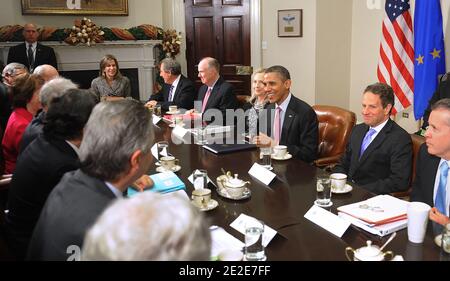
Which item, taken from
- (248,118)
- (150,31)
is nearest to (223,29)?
(150,31)

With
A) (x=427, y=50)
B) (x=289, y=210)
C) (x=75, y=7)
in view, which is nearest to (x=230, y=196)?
(x=289, y=210)

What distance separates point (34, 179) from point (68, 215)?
1.99ft

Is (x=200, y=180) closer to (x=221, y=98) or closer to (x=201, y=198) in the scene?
(x=201, y=198)

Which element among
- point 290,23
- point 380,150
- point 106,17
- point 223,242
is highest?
point 106,17

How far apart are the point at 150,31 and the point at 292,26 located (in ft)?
6.97

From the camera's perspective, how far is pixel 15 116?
2.71 metres

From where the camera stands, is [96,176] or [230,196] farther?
[230,196]

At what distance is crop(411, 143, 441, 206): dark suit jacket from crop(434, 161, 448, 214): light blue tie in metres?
0.05

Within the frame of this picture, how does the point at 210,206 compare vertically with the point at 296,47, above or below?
below

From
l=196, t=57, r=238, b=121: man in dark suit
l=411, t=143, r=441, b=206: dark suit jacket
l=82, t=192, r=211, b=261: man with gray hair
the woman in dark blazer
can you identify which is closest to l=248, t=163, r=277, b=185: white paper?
l=411, t=143, r=441, b=206: dark suit jacket

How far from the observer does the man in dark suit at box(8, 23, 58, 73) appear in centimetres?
590

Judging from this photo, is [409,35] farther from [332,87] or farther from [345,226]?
[345,226]

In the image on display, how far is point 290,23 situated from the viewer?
6.09 metres

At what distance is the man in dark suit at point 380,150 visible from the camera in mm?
2316
